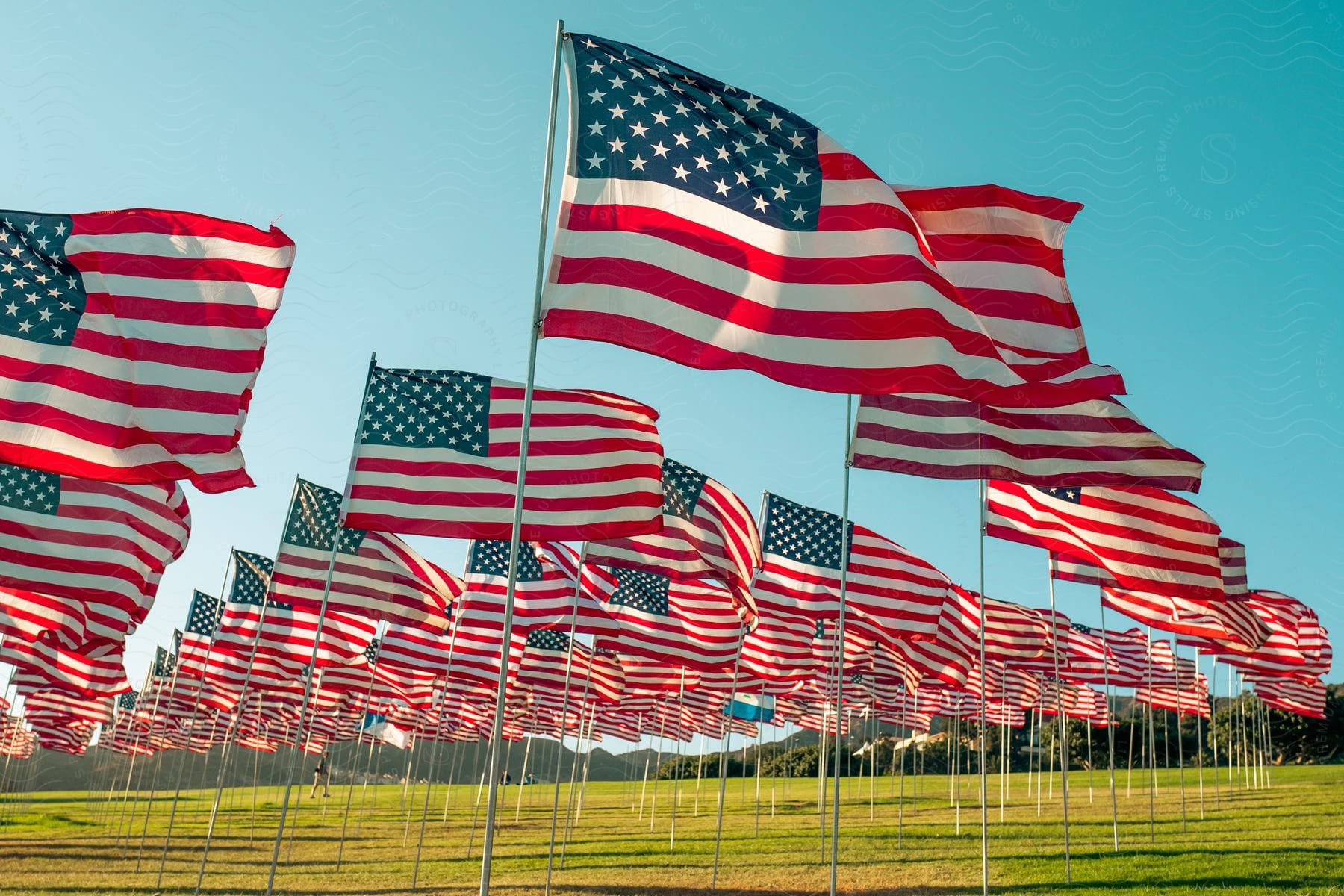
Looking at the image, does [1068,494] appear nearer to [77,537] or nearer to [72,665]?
[77,537]

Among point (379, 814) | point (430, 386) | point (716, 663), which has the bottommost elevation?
point (379, 814)

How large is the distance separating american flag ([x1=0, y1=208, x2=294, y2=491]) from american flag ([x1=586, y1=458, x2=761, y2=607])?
8971 millimetres

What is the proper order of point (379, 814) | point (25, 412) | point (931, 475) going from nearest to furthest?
point (25, 412), point (931, 475), point (379, 814)

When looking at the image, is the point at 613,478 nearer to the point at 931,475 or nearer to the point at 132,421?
the point at 931,475

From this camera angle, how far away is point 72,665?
3209cm

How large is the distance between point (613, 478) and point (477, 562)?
12397 mm

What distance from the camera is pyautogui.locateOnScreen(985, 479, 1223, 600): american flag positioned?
59.2ft

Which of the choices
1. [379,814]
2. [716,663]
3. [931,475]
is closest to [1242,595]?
[716,663]

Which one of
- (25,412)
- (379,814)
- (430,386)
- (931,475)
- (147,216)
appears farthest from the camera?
(379,814)

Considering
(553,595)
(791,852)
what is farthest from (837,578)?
(791,852)

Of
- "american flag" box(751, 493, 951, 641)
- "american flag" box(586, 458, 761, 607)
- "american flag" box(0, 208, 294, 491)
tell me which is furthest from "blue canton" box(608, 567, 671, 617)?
"american flag" box(0, 208, 294, 491)

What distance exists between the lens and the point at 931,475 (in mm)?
14703

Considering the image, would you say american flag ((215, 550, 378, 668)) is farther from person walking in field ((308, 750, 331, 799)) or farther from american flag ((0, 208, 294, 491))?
person walking in field ((308, 750, 331, 799))

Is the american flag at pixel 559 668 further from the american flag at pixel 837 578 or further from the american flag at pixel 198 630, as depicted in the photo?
the american flag at pixel 198 630
